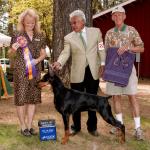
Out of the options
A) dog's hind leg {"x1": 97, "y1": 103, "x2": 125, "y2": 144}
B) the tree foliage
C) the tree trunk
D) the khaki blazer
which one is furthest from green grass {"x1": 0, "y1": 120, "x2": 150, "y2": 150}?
the tree foliage

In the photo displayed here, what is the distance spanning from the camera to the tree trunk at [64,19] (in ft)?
36.2

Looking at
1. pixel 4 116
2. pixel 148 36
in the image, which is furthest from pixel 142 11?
pixel 4 116

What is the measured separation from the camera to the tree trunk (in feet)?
36.2

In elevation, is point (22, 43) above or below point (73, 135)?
above

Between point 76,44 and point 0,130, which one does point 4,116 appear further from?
point 76,44

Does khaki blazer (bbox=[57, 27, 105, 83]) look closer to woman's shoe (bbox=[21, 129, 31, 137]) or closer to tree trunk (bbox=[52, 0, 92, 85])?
woman's shoe (bbox=[21, 129, 31, 137])

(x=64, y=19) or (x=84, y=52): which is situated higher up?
(x=64, y=19)

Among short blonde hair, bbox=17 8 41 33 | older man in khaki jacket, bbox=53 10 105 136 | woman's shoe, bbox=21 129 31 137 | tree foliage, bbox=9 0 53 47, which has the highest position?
tree foliage, bbox=9 0 53 47

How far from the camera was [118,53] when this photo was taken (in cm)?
721

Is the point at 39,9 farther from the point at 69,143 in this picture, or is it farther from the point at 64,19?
the point at 69,143

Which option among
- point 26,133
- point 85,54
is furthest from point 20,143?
point 85,54

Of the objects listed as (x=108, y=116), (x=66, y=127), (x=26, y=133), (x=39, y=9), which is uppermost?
(x=39, y=9)

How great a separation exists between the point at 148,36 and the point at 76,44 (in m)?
16.6

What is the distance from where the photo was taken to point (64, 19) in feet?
37.6
